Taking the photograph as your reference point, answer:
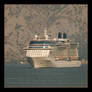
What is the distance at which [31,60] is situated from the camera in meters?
144

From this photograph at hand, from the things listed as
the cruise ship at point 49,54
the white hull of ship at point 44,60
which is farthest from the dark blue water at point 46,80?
the white hull of ship at point 44,60

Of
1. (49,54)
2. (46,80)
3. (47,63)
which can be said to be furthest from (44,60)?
(46,80)

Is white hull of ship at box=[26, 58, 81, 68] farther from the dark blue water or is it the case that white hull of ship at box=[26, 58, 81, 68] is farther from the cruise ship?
the dark blue water

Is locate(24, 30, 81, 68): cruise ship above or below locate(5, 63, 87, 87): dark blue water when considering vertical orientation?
above

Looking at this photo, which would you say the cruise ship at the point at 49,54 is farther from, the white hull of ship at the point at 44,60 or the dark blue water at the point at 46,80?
the dark blue water at the point at 46,80

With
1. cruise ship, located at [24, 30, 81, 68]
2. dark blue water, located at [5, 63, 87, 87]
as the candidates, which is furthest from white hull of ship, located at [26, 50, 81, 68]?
dark blue water, located at [5, 63, 87, 87]

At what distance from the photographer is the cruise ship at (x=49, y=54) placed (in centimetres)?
13750

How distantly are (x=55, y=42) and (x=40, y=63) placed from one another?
12.6 metres

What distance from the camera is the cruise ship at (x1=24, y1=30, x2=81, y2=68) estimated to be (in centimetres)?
13750

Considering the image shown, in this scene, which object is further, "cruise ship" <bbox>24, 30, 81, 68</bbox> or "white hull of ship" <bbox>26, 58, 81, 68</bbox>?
"cruise ship" <bbox>24, 30, 81, 68</bbox>
